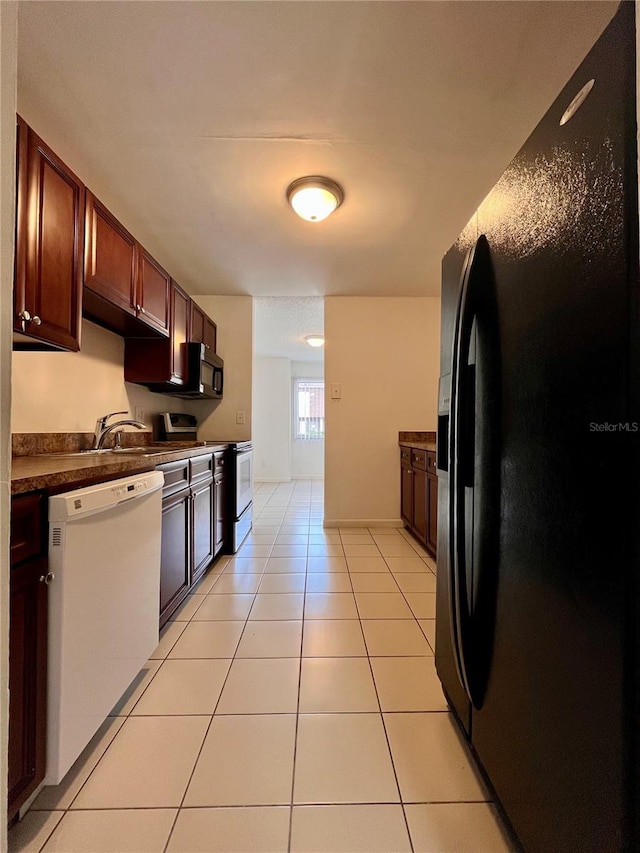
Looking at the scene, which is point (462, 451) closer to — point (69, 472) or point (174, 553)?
point (69, 472)

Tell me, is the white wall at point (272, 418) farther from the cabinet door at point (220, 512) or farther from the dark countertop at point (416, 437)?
the cabinet door at point (220, 512)

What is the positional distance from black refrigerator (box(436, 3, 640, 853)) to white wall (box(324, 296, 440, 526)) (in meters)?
2.74

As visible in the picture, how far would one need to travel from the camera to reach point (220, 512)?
107 inches

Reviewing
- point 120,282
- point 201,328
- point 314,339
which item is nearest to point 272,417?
point 314,339

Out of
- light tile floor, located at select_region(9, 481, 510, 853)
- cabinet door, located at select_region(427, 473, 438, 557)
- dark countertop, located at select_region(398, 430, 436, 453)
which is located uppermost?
dark countertop, located at select_region(398, 430, 436, 453)

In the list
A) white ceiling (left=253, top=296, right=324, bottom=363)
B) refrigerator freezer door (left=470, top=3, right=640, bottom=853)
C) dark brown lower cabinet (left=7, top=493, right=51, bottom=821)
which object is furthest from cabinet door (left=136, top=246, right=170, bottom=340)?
refrigerator freezer door (left=470, top=3, right=640, bottom=853)

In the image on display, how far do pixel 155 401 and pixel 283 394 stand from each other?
12.6 ft

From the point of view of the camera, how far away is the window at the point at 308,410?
723cm

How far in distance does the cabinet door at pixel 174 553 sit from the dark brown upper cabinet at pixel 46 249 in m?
0.85

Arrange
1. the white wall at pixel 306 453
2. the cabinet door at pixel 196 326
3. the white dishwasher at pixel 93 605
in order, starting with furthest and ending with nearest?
1. the white wall at pixel 306 453
2. the cabinet door at pixel 196 326
3. the white dishwasher at pixel 93 605

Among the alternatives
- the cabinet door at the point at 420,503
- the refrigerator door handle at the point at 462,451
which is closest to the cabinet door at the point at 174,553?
the refrigerator door handle at the point at 462,451

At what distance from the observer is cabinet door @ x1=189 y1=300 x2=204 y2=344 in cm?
297

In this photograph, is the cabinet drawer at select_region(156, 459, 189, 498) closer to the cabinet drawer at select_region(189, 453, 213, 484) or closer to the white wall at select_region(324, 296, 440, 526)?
the cabinet drawer at select_region(189, 453, 213, 484)

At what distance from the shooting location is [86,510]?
0.99 meters
